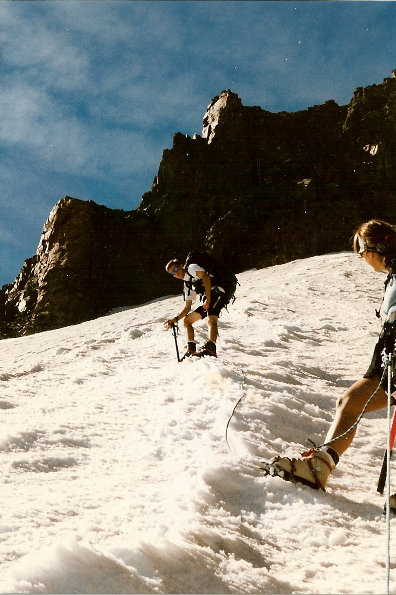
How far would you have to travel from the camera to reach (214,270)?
838 cm

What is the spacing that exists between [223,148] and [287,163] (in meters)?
8.17

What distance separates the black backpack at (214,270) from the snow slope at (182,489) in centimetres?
175

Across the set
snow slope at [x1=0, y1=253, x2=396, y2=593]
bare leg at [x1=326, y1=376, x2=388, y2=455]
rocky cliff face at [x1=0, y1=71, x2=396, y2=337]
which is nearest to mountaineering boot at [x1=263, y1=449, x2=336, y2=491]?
snow slope at [x1=0, y1=253, x2=396, y2=593]

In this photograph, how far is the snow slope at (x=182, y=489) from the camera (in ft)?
6.89

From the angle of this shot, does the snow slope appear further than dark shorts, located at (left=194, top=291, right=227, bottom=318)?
No

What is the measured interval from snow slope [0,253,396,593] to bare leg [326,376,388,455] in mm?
333

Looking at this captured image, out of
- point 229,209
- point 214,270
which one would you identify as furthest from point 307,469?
point 229,209

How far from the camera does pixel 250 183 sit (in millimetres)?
54781

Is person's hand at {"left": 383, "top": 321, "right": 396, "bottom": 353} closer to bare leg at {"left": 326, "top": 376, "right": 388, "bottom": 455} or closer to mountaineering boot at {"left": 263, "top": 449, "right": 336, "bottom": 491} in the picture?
bare leg at {"left": 326, "top": 376, "right": 388, "bottom": 455}

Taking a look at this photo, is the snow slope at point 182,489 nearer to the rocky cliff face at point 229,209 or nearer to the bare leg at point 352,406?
the bare leg at point 352,406

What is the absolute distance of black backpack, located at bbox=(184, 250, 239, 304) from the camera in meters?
8.28

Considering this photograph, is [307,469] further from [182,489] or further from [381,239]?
[381,239]

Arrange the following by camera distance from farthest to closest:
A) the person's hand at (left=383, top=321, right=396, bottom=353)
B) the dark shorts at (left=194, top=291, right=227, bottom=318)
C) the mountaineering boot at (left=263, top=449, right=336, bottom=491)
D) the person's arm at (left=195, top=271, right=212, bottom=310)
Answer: the dark shorts at (left=194, top=291, right=227, bottom=318) < the person's arm at (left=195, top=271, right=212, bottom=310) < the person's hand at (left=383, top=321, right=396, bottom=353) < the mountaineering boot at (left=263, top=449, right=336, bottom=491)

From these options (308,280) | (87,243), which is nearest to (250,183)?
(87,243)
